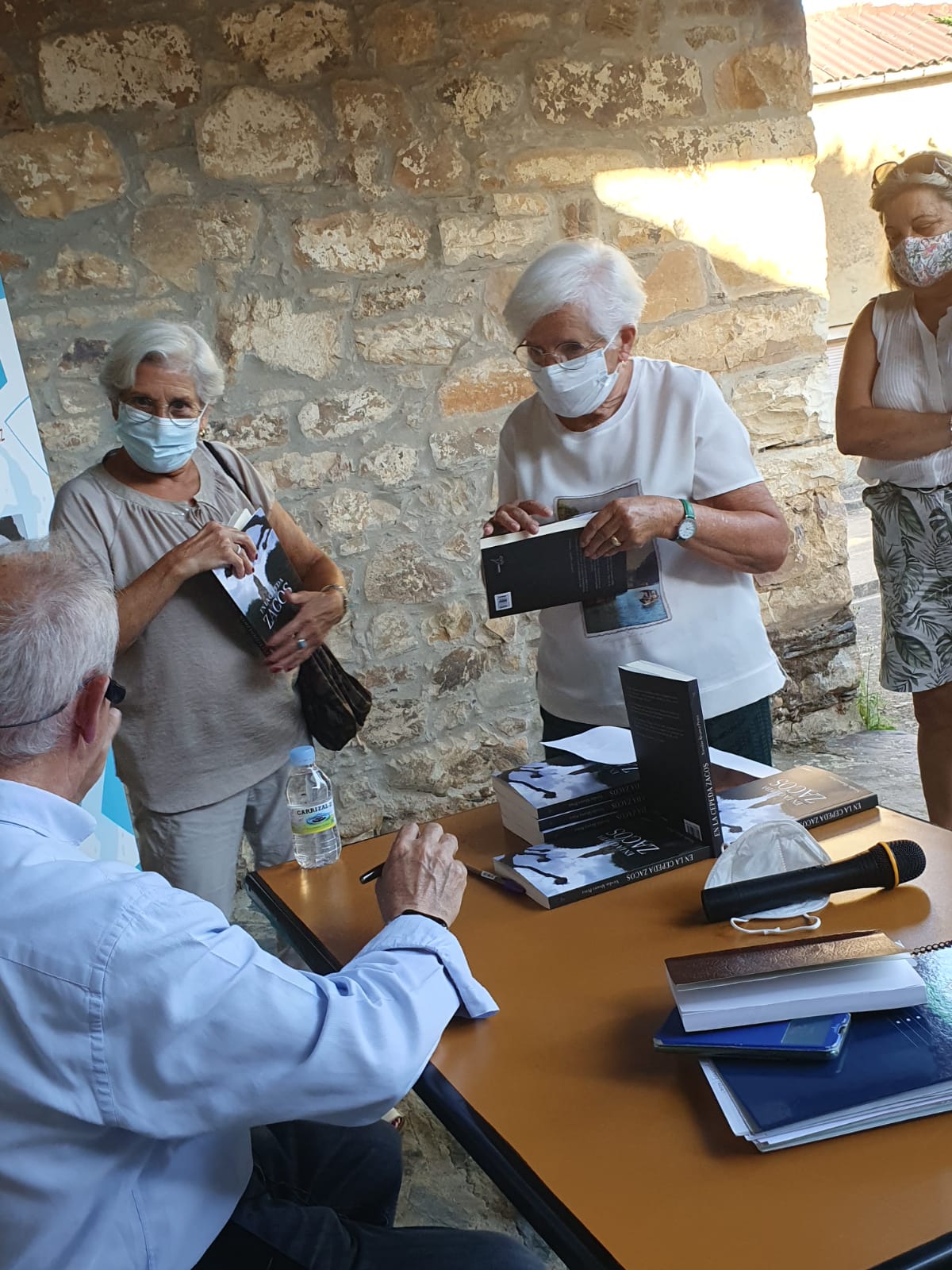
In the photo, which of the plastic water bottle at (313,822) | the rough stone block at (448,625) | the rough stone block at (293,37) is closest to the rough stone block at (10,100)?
the rough stone block at (293,37)

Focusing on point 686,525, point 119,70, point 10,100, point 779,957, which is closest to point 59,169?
point 10,100

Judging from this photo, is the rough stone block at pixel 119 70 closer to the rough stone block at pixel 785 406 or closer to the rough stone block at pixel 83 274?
the rough stone block at pixel 83 274

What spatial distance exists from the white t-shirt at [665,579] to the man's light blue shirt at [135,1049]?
113 cm

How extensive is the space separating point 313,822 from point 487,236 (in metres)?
2.38

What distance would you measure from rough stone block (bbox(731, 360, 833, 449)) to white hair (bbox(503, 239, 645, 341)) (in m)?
2.02

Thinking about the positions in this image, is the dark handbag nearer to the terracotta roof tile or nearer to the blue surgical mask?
the blue surgical mask

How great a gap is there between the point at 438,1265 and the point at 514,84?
3.42 metres

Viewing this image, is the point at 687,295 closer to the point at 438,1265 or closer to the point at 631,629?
the point at 631,629

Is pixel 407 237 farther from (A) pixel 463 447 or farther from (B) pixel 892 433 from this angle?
(B) pixel 892 433

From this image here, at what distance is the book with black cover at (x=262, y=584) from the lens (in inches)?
93.9

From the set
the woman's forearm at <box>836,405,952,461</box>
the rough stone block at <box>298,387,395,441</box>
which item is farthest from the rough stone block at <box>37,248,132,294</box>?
the woman's forearm at <box>836,405,952,461</box>

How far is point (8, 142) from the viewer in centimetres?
306

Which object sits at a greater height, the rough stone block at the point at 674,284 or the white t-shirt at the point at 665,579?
the rough stone block at the point at 674,284

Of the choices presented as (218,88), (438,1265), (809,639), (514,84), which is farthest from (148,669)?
(809,639)
